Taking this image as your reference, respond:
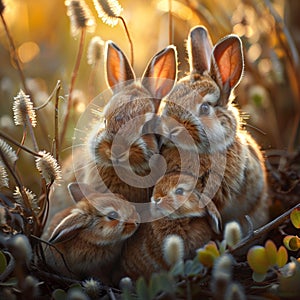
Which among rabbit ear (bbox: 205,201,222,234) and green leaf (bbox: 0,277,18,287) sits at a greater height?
green leaf (bbox: 0,277,18,287)

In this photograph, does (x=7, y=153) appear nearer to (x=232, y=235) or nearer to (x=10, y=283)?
(x=10, y=283)

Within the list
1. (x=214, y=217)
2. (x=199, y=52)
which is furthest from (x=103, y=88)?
(x=214, y=217)

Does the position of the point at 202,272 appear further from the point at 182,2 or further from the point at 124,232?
the point at 182,2

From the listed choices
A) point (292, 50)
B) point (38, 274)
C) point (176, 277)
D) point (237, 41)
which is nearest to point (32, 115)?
point (38, 274)

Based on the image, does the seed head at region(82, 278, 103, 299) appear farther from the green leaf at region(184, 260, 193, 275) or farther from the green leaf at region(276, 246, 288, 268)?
the green leaf at region(276, 246, 288, 268)

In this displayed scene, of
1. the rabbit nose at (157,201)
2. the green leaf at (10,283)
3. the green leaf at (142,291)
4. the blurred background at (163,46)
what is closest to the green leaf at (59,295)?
the green leaf at (10,283)

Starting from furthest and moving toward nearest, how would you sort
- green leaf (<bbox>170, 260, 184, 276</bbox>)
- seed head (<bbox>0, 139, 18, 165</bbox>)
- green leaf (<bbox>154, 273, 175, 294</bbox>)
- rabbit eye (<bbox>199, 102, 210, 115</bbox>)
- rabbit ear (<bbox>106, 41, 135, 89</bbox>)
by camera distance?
rabbit ear (<bbox>106, 41, 135, 89</bbox>) < rabbit eye (<bbox>199, 102, 210, 115</bbox>) < seed head (<bbox>0, 139, 18, 165</bbox>) < green leaf (<bbox>170, 260, 184, 276</bbox>) < green leaf (<bbox>154, 273, 175, 294</bbox>)

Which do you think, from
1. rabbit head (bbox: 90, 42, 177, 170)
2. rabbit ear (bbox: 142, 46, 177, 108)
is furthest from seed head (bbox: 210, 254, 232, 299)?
rabbit ear (bbox: 142, 46, 177, 108)

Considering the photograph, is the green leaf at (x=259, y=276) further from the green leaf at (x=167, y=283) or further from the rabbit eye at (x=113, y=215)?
the rabbit eye at (x=113, y=215)
